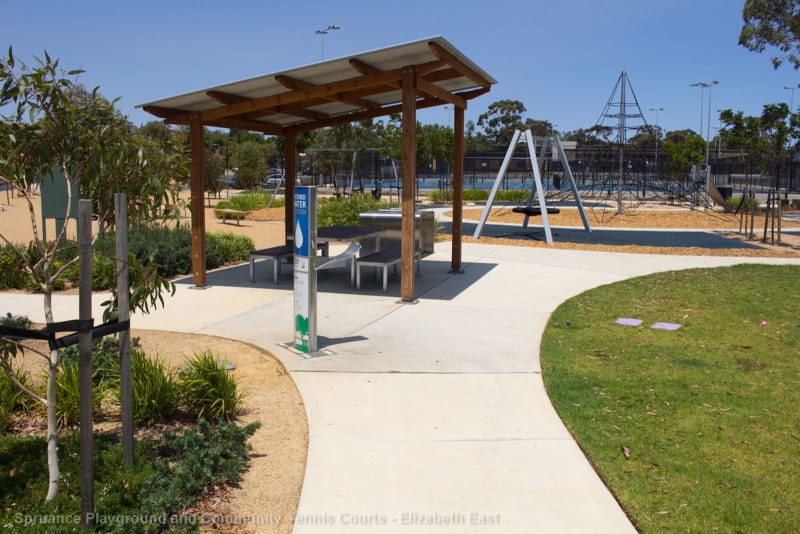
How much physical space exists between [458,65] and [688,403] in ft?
19.7

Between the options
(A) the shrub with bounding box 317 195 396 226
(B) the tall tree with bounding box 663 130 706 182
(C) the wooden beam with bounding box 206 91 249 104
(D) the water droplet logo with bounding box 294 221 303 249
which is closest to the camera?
(D) the water droplet logo with bounding box 294 221 303 249

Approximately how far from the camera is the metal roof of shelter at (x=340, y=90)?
9328 mm

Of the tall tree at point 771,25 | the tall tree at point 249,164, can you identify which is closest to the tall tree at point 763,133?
the tall tree at point 771,25

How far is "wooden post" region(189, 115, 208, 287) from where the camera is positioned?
1123cm

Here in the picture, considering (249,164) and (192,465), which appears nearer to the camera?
(192,465)

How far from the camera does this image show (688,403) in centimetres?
580

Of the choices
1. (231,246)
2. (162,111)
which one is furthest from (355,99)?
(231,246)

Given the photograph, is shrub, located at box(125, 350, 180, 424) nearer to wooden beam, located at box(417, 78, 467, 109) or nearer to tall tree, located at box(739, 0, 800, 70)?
wooden beam, located at box(417, 78, 467, 109)

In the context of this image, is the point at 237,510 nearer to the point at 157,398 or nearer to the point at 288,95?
the point at 157,398

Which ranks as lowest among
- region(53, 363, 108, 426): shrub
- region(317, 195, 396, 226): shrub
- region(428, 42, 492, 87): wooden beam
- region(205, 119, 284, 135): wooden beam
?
region(53, 363, 108, 426): shrub

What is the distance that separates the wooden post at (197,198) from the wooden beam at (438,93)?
12.7 feet

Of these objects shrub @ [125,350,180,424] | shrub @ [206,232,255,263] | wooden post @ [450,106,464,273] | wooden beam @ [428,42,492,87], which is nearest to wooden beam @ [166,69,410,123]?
wooden beam @ [428,42,492,87]

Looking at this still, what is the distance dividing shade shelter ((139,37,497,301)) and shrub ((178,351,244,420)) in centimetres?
461

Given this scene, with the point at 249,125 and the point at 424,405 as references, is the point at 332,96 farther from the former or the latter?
the point at 424,405
